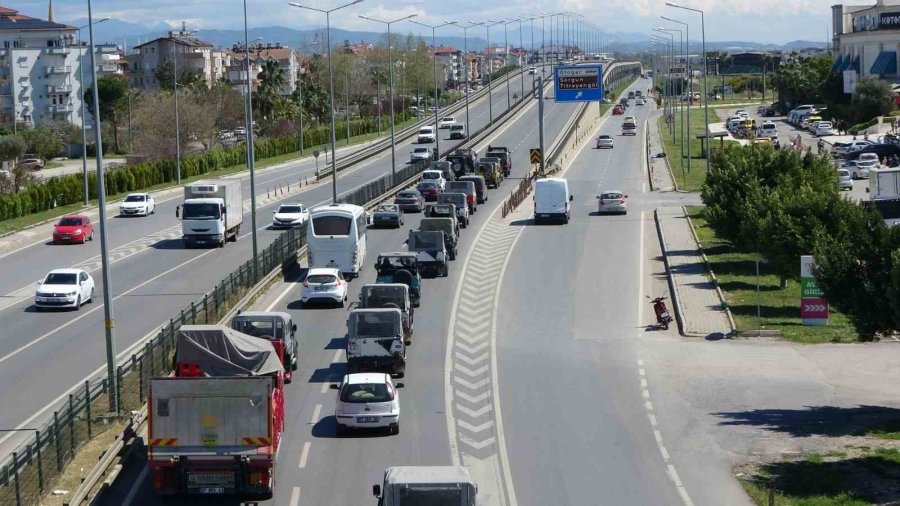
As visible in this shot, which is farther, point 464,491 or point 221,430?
point 221,430

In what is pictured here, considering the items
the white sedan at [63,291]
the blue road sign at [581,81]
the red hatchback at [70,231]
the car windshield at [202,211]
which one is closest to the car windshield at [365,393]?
the white sedan at [63,291]

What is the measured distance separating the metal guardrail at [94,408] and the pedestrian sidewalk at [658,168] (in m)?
40.2

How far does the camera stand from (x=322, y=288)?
4319 cm

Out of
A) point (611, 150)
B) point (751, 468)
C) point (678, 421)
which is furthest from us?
point (611, 150)

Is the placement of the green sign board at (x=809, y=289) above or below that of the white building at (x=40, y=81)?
below

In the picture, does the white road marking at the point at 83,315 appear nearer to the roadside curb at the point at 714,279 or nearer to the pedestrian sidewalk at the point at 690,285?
the pedestrian sidewalk at the point at 690,285

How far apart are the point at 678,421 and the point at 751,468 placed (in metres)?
3.95

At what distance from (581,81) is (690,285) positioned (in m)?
50.6

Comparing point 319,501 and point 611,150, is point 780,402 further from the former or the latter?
point 611,150

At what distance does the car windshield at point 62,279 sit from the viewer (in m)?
44.7

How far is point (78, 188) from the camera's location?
261 ft

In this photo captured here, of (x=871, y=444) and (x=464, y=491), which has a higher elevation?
(x=464, y=491)

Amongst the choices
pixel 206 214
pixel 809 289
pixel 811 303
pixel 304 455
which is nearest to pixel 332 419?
pixel 304 455

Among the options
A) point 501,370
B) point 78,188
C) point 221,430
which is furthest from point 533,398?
point 78,188
